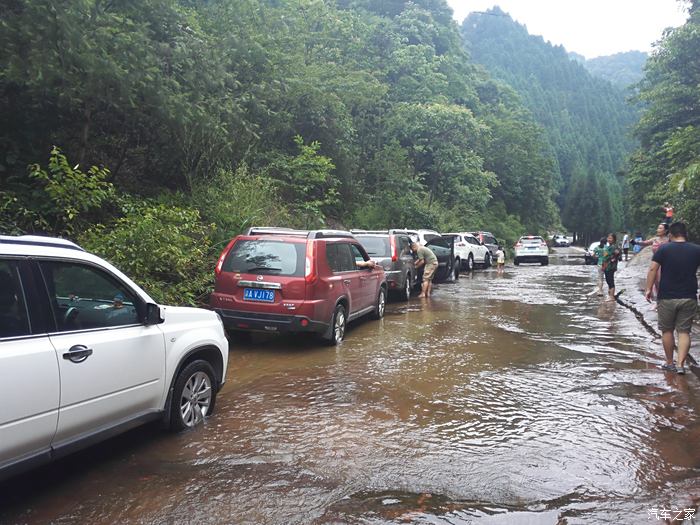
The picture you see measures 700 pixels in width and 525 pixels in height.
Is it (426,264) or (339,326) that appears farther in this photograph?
(426,264)

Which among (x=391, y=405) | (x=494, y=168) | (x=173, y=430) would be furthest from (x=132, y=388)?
(x=494, y=168)

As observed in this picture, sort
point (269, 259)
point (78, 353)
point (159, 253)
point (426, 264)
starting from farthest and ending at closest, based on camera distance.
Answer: point (426, 264), point (159, 253), point (269, 259), point (78, 353)

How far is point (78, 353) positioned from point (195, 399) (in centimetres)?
159

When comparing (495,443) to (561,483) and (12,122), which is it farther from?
(12,122)

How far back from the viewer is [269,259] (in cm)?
806

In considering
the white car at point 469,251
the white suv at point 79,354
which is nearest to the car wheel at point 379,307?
the white suv at point 79,354

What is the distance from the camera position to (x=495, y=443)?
4.68 meters

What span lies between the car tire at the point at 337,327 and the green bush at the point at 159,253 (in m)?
2.73

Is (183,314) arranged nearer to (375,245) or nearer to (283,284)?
(283,284)

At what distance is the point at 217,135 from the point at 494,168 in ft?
143

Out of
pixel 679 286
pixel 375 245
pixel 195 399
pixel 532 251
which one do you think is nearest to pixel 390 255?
pixel 375 245

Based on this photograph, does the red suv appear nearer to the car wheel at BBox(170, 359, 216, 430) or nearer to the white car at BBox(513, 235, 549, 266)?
the car wheel at BBox(170, 359, 216, 430)

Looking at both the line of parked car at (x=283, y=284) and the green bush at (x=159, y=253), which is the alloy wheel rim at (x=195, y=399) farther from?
the green bush at (x=159, y=253)

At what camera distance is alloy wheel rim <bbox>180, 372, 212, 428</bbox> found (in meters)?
4.89
